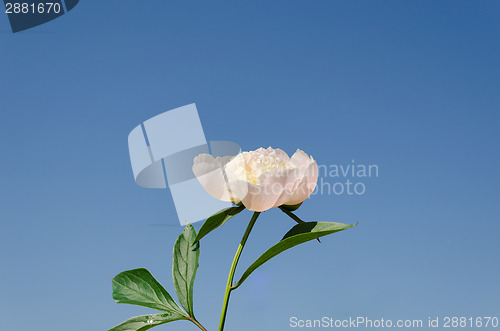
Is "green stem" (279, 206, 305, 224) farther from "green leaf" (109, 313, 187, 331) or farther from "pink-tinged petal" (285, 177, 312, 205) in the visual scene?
"green leaf" (109, 313, 187, 331)

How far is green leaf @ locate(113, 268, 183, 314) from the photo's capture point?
46.1 inches

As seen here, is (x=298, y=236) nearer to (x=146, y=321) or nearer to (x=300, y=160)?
(x=300, y=160)

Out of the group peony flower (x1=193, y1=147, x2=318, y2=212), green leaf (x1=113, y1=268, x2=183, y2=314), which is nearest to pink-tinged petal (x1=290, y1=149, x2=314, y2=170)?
peony flower (x1=193, y1=147, x2=318, y2=212)

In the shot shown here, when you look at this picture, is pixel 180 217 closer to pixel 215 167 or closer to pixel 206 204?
pixel 206 204

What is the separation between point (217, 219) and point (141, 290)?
296 mm

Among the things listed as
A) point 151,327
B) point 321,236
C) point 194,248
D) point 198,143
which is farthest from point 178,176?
point 321,236

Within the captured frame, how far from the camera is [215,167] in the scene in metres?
1.12

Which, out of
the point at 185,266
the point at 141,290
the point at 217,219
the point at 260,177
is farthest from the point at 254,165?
the point at 141,290

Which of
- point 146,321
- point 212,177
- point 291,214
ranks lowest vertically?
point 146,321

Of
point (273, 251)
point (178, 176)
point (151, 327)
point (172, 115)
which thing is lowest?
point (151, 327)

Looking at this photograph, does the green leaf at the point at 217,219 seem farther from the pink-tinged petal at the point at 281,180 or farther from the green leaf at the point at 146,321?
the green leaf at the point at 146,321

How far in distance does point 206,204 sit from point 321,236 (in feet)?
1.41

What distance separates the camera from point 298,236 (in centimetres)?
100

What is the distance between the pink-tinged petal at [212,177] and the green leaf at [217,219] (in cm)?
3
